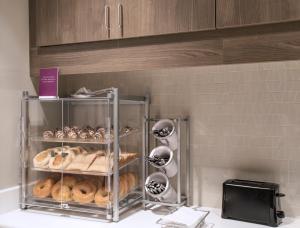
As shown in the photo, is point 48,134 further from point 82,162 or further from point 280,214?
point 280,214

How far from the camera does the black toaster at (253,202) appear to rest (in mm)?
1553

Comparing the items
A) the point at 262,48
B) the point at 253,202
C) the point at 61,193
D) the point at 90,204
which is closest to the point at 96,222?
the point at 90,204

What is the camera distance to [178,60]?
1.57 meters

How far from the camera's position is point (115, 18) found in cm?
168

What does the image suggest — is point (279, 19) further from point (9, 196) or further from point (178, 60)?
point (9, 196)

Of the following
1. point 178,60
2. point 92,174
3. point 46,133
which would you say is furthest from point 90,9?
point 92,174

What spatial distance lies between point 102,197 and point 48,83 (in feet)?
2.18

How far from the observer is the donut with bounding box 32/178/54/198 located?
1827 millimetres

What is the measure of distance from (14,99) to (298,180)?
1.51 meters

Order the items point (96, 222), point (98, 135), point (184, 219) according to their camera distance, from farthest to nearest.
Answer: point (98, 135), point (96, 222), point (184, 219)

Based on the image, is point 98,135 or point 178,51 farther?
point 98,135

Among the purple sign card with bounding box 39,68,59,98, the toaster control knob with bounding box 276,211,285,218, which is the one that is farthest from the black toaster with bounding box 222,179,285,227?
the purple sign card with bounding box 39,68,59,98

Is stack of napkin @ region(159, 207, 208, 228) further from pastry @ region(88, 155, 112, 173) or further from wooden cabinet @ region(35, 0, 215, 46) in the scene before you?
wooden cabinet @ region(35, 0, 215, 46)

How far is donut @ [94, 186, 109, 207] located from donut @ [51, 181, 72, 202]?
Answer: 165 millimetres
